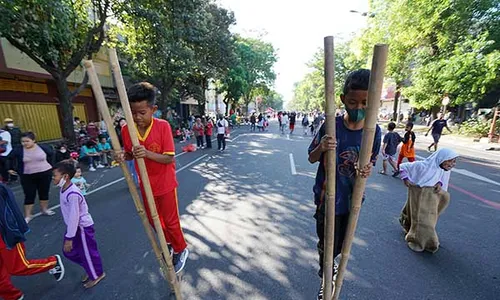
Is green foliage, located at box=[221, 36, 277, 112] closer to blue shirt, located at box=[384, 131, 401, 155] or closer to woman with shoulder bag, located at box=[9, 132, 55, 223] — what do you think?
blue shirt, located at box=[384, 131, 401, 155]

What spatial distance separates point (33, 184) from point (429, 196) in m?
6.07

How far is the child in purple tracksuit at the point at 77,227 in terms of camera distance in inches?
92.9

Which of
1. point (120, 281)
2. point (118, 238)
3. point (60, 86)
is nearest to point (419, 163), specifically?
point (120, 281)

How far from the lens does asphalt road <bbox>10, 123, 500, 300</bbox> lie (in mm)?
2512

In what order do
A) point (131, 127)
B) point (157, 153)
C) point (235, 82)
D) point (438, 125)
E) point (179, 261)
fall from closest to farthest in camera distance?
point (131, 127)
point (157, 153)
point (179, 261)
point (438, 125)
point (235, 82)

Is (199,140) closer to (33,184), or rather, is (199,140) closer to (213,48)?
(213,48)

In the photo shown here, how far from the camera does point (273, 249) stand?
3227 mm

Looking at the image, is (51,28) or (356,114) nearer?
(356,114)

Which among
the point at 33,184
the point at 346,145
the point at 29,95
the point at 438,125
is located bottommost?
the point at 33,184

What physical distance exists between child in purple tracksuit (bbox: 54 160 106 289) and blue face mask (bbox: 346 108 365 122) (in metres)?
Answer: 2.60

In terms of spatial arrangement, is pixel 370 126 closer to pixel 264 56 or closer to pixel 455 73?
pixel 455 73

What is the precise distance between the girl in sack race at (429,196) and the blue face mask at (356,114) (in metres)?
2.03

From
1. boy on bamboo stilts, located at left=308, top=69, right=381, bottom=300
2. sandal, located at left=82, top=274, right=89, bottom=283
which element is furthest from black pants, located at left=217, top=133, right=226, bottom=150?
A: boy on bamboo stilts, located at left=308, top=69, right=381, bottom=300

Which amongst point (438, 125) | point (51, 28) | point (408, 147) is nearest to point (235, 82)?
point (438, 125)
